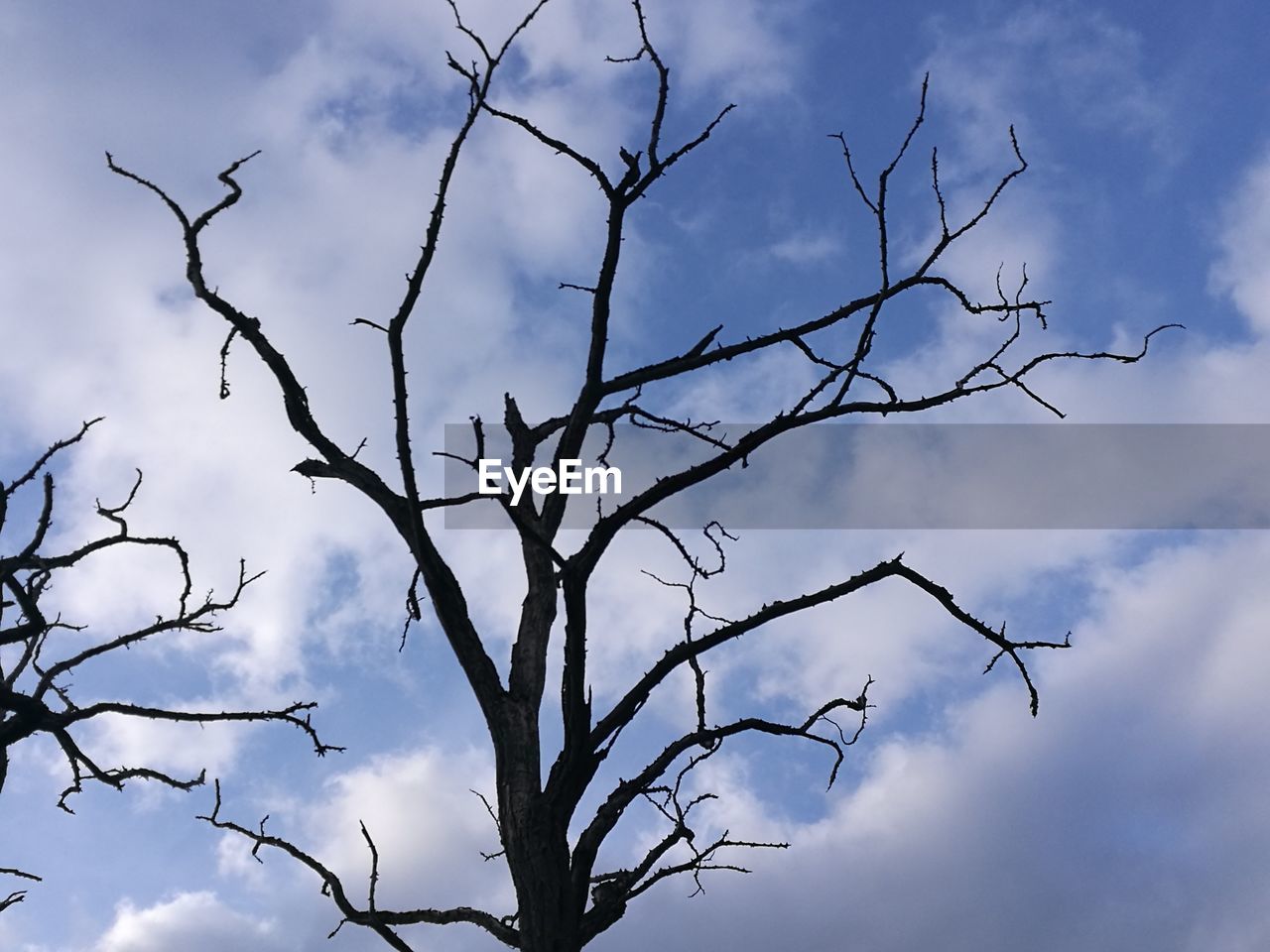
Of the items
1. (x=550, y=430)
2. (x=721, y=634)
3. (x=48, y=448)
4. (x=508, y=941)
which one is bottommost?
(x=508, y=941)

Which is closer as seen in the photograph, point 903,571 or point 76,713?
point 903,571

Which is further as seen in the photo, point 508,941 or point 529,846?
point 508,941

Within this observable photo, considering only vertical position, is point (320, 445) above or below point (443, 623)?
above

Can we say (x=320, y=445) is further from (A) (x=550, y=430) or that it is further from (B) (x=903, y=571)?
(B) (x=903, y=571)

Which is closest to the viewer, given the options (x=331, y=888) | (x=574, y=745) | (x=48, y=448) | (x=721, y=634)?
(x=574, y=745)

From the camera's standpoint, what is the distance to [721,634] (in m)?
4.77

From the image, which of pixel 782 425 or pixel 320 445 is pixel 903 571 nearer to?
pixel 782 425

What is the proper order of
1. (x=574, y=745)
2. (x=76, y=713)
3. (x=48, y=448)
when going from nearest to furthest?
(x=574, y=745) < (x=76, y=713) < (x=48, y=448)

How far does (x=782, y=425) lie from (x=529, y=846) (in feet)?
6.92

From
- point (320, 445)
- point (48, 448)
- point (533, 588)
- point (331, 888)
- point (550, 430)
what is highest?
point (48, 448)

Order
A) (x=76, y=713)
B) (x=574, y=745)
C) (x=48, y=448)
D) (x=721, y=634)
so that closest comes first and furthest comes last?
(x=574, y=745)
(x=721, y=634)
(x=76, y=713)
(x=48, y=448)

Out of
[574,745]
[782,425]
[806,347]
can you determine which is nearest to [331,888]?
[574,745]

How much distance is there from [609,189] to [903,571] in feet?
7.20

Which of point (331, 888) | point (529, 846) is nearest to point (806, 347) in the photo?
point (529, 846)
